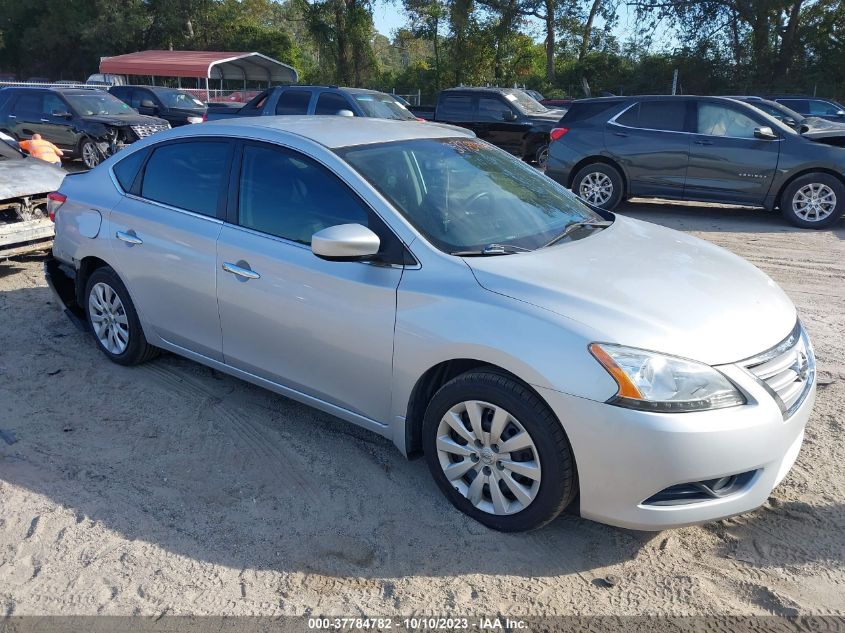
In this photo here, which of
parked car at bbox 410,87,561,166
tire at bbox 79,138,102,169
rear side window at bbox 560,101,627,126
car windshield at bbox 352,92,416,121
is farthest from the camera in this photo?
parked car at bbox 410,87,561,166

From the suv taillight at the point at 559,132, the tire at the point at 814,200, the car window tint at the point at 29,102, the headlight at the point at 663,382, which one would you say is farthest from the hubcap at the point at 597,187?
the car window tint at the point at 29,102

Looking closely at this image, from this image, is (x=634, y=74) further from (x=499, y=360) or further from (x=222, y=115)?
(x=499, y=360)

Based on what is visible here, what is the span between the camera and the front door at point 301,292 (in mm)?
3352

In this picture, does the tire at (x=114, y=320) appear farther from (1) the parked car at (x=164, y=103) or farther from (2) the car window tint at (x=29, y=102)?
(1) the parked car at (x=164, y=103)

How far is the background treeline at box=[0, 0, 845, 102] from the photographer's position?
30.4m

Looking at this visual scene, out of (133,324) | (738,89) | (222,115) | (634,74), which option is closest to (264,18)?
(634,74)

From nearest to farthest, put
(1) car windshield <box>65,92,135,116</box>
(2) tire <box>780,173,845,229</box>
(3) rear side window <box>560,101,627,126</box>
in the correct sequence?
(2) tire <box>780,173,845,229</box> < (3) rear side window <box>560,101,627,126</box> < (1) car windshield <box>65,92,135,116</box>

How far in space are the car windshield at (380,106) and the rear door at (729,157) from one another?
5.49 meters

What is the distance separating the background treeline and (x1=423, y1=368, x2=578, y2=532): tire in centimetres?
3242

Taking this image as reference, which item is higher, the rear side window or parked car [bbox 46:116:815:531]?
the rear side window

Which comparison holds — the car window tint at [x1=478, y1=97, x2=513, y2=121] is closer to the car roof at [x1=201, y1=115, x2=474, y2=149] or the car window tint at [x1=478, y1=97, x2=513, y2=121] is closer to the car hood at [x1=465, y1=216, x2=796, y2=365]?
the car roof at [x1=201, y1=115, x2=474, y2=149]

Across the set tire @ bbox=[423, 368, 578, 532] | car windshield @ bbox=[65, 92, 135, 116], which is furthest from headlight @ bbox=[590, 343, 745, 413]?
car windshield @ bbox=[65, 92, 135, 116]

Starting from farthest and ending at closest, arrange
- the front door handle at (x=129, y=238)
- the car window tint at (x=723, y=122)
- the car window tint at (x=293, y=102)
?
the car window tint at (x=293, y=102) → the car window tint at (x=723, y=122) → the front door handle at (x=129, y=238)

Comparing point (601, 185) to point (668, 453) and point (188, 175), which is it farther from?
point (668, 453)
